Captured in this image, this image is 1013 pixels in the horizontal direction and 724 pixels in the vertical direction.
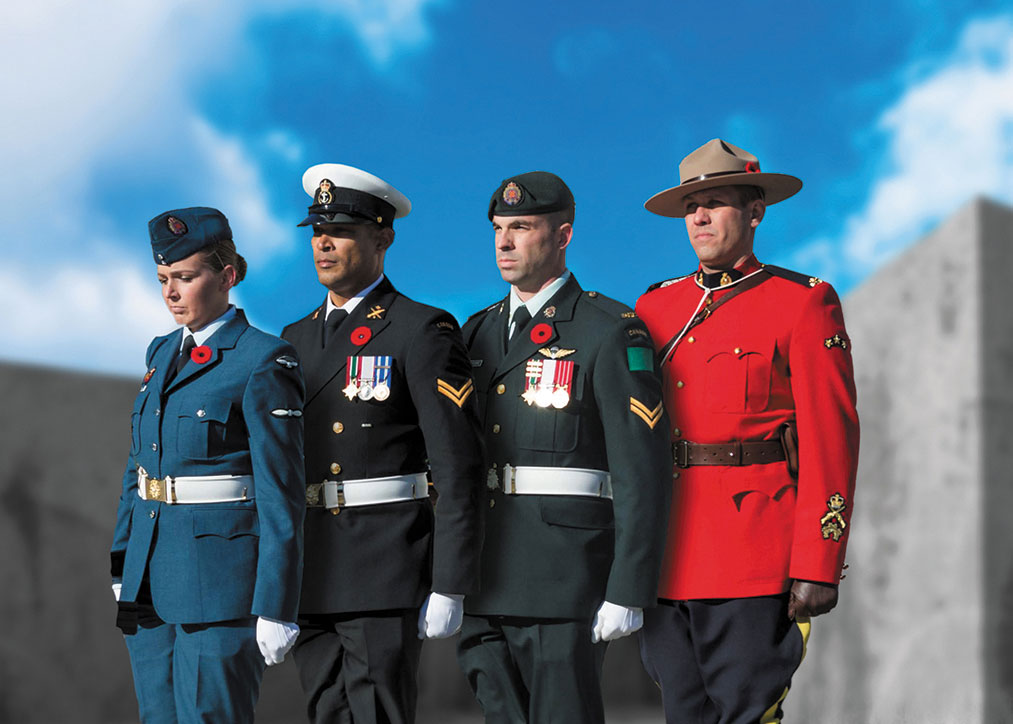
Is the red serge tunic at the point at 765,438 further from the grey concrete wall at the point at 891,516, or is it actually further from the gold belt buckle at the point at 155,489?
the grey concrete wall at the point at 891,516

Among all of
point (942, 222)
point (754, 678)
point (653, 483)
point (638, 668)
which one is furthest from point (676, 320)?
point (638, 668)

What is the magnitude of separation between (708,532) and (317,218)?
6.04ft

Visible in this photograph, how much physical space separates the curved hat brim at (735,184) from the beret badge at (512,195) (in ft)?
2.00

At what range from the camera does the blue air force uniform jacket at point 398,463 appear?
415 centimetres

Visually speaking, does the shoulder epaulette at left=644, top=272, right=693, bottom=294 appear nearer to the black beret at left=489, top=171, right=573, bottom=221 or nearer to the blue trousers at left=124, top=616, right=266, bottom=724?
the black beret at left=489, top=171, right=573, bottom=221

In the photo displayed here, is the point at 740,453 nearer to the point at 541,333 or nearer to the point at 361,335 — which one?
the point at 541,333

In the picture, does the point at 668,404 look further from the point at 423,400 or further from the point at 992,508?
the point at 992,508

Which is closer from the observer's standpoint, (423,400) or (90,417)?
(423,400)

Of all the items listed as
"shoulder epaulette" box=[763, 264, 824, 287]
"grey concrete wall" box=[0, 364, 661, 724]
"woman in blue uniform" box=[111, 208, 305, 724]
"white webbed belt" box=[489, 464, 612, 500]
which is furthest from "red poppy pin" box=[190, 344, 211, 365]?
"grey concrete wall" box=[0, 364, 661, 724]

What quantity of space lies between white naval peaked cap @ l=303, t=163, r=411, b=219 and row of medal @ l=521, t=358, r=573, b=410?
2.82ft

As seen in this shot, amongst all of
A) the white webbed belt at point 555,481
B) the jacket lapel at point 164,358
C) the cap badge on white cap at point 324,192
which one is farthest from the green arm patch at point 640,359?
the jacket lapel at point 164,358

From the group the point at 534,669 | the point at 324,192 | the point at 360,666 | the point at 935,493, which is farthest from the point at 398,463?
the point at 935,493

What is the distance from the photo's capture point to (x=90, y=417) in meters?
10.8

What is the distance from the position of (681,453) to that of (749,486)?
0.88ft
